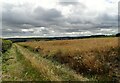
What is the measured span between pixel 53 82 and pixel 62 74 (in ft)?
→ 13.1

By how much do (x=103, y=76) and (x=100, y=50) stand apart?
583 centimetres

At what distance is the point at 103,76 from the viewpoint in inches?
681

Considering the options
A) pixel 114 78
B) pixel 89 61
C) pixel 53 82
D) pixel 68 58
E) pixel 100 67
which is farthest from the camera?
pixel 68 58

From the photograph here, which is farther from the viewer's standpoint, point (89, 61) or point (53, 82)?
point (89, 61)

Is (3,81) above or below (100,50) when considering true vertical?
below

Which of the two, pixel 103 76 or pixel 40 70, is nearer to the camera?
pixel 103 76

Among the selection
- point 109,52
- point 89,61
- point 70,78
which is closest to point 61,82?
point 70,78

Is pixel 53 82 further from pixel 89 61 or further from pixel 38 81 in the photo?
pixel 89 61

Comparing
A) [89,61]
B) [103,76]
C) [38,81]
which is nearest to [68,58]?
[89,61]

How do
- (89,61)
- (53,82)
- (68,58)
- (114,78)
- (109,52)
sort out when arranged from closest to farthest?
(53,82), (114,78), (89,61), (109,52), (68,58)

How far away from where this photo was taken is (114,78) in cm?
1636

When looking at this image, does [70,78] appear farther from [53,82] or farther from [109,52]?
[109,52]

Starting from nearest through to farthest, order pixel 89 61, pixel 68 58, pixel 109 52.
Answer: pixel 89 61 → pixel 109 52 → pixel 68 58

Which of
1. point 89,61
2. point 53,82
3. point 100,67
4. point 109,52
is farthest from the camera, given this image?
point 109,52
